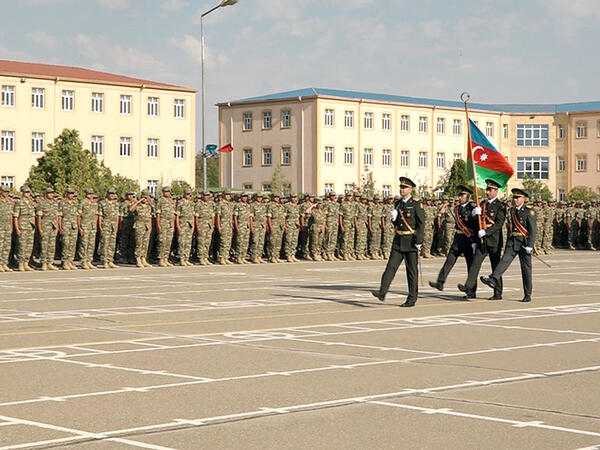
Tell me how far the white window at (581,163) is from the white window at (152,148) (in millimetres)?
40747

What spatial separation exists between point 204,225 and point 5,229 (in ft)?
18.8

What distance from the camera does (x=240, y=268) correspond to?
30.0 m

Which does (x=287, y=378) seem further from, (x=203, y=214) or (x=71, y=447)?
(x=203, y=214)

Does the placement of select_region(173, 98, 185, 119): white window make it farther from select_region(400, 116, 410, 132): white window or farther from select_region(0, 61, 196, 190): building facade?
select_region(400, 116, 410, 132): white window

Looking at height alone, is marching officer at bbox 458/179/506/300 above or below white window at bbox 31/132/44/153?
below

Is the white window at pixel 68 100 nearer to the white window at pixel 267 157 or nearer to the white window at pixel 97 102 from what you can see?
the white window at pixel 97 102

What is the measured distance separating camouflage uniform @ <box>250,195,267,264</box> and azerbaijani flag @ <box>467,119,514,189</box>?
430 inches

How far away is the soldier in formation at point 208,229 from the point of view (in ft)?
91.0

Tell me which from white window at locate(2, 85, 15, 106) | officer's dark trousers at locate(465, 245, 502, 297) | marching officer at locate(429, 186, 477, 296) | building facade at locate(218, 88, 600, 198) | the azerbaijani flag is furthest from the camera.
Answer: building facade at locate(218, 88, 600, 198)

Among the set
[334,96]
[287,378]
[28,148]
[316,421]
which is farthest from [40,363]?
[334,96]

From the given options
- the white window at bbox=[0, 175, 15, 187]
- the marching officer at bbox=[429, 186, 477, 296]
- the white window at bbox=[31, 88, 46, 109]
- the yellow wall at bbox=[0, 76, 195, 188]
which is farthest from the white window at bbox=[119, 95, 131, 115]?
the marching officer at bbox=[429, 186, 477, 296]

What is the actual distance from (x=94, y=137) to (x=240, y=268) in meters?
56.4

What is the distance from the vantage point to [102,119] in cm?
8438

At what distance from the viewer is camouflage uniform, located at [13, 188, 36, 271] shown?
90.6 ft
